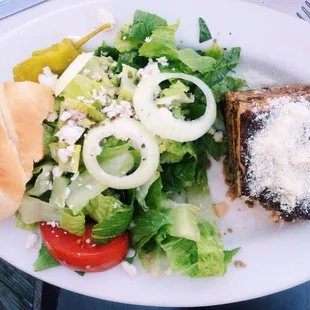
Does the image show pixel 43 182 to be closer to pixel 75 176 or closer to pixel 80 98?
pixel 75 176

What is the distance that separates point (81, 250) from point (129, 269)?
17 cm

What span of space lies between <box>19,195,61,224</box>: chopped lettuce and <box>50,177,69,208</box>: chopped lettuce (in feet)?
0.08

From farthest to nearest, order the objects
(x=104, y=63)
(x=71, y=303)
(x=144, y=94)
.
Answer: (x=71, y=303)
(x=104, y=63)
(x=144, y=94)

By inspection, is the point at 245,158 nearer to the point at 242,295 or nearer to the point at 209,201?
the point at 209,201

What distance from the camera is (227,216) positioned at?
1.89m

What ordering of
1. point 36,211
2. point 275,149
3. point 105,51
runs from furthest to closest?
point 105,51 < point 36,211 < point 275,149

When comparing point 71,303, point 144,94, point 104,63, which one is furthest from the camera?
point 71,303

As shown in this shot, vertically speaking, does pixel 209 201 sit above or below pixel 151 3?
below

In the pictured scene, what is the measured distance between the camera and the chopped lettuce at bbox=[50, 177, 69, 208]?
1721 mm

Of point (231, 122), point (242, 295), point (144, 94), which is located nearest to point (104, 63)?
point (144, 94)

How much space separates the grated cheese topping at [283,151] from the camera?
1.66 m

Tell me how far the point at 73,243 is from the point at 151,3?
0.82 m

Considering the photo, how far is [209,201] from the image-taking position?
1.87 m

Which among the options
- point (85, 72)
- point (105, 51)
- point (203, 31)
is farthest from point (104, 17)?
point (203, 31)
